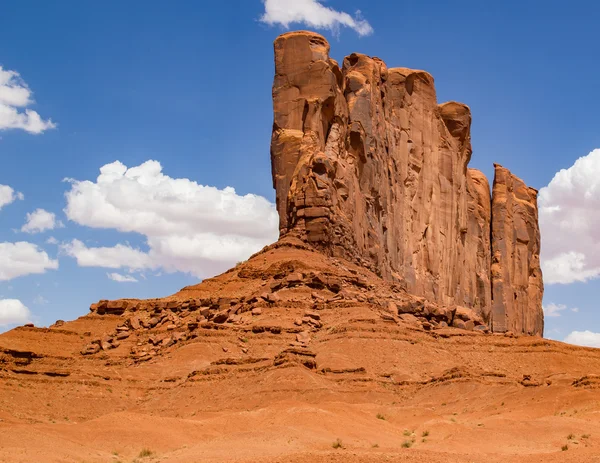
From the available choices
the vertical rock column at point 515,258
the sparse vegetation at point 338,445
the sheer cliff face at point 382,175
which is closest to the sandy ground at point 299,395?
the sparse vegetation at point 338,445

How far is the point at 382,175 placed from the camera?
8344 cm

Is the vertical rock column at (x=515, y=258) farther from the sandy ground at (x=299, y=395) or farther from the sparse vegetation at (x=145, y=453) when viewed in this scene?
the sparse vegetation at (x=145, y=453)

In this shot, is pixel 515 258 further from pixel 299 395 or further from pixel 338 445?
pixel 338 445

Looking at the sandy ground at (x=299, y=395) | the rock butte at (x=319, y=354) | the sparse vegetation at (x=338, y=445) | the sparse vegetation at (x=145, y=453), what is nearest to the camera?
the sparse vegetation at (x=338, y=445)

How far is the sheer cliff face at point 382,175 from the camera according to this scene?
6894 centimetres

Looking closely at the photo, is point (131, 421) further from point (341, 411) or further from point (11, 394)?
point (11, 394)

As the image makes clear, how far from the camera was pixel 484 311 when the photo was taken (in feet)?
352

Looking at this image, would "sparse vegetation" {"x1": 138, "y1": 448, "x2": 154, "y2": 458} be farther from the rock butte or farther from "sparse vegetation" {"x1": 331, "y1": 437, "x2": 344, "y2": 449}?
"sparse vegetation" {"x1": 331, "y1": 437, "x2": 344, "y2": 449}

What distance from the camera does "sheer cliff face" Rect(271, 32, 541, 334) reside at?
68938 millimetres

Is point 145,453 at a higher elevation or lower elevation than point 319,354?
lower

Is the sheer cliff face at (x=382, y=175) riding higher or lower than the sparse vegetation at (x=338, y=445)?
higher

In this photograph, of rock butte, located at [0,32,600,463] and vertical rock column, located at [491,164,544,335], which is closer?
rock butte, located at [0,32,600,463]

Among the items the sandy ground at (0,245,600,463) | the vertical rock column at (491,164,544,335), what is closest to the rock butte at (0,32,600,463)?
the sandy ground at (0,245,600,463)

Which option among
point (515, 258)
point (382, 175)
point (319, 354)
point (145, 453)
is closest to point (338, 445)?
point (145, 453)
